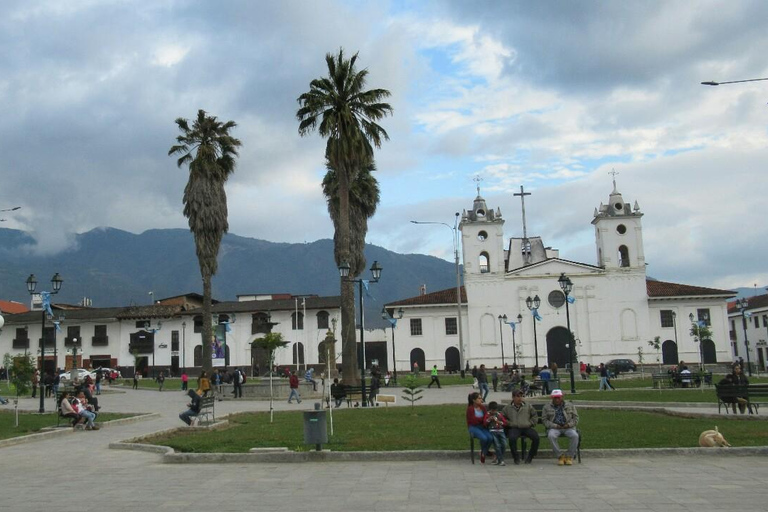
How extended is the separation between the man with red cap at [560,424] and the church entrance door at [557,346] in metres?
54.5

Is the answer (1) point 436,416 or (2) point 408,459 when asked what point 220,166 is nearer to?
(1) point 436,416

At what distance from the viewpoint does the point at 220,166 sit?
39.8 metres

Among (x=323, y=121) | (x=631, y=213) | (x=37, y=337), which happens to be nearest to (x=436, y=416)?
(x=323, y=121)

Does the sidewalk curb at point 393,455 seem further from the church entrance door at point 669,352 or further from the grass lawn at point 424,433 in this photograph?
the church entrance door at point 669,352

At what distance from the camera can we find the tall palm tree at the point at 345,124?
3194 cm

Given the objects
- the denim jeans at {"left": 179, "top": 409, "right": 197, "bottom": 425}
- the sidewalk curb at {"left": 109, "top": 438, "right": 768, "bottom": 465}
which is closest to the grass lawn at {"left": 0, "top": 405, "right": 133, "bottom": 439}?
the denim jeans at {"left": 179, "top": 409, "right": 197, "bottom": 425}

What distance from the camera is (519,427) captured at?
12188mm

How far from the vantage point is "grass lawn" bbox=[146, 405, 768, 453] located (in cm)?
1369

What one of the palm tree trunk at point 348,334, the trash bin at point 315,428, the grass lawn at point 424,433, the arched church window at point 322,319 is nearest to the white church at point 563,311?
the arched church window at point 322,319

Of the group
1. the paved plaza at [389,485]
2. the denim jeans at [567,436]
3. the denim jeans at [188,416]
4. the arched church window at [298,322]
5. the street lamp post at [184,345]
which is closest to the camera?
the paved plaza at [389,485]

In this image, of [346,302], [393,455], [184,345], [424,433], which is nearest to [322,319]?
[184,345]

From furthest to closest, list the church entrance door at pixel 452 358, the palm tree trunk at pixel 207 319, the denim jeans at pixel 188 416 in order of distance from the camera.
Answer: the church entrance door at pixel 452 358 → the palm tree trunk at pixel 207 319 → the denim jeans at pixel 188 416

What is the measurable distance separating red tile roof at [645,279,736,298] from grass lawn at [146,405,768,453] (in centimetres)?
4849

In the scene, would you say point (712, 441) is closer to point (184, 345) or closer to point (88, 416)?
point (88, 416)
